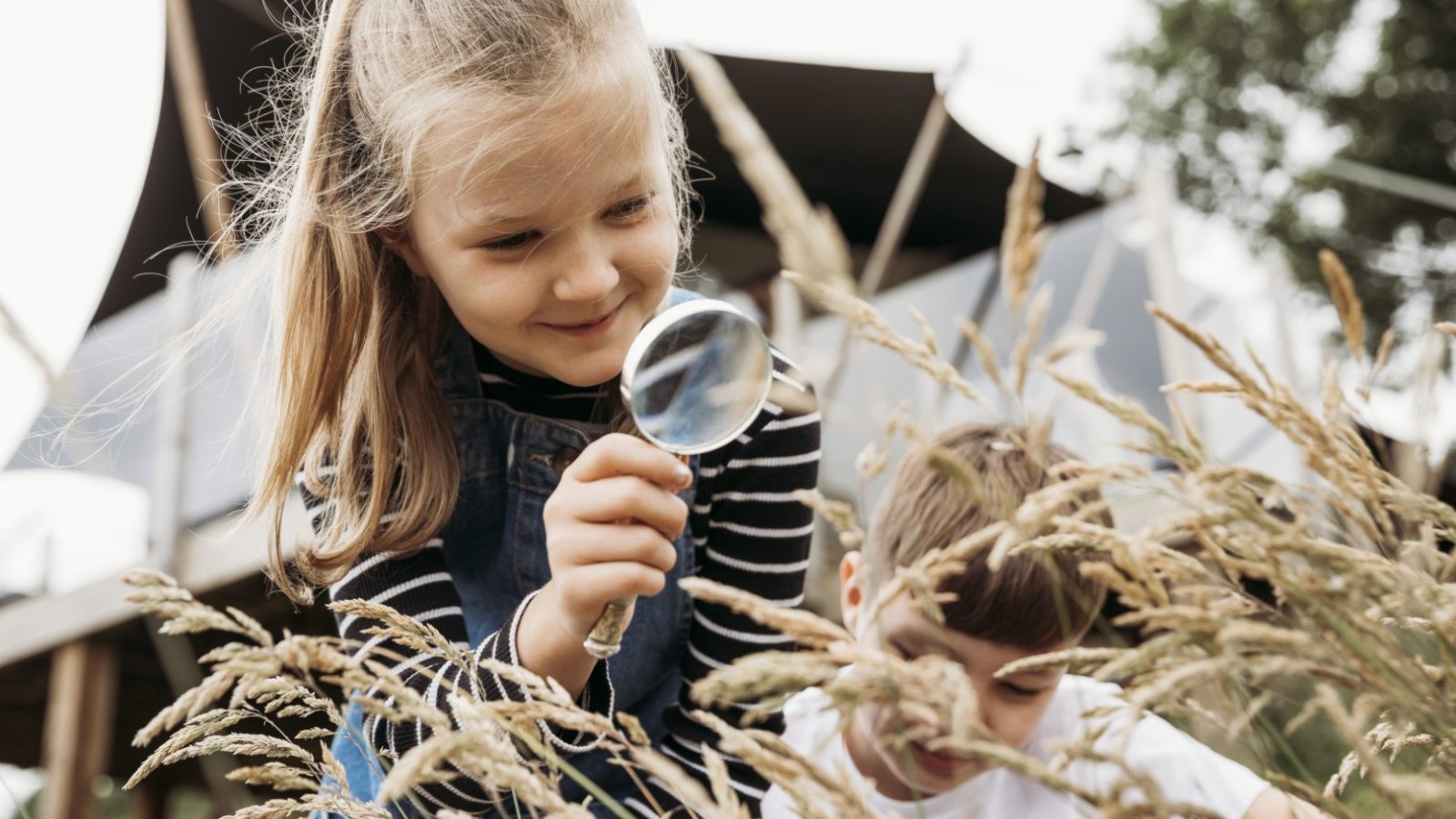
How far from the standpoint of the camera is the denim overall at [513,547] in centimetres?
154

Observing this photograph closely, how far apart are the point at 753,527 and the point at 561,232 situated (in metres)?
0.49

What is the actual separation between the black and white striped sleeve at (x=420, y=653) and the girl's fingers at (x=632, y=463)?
0.24 meters

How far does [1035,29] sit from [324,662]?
527 inches

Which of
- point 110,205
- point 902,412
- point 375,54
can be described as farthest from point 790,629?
point 110,205

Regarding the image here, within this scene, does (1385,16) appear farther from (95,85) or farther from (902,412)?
(902,412)

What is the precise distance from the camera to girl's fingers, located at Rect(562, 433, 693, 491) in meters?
0.94

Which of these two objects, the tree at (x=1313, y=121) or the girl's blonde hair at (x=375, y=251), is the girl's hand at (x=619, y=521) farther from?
the tree at (x=1313, y=121)

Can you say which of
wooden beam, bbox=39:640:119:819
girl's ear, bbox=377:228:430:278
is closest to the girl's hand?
girl's ear, bbox=377:228:430:278

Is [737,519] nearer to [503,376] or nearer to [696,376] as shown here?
[503,376]

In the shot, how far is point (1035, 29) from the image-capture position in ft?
42.7

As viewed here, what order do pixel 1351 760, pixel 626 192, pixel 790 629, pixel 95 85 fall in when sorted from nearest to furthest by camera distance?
pixel 790 629, pixel 1351 760, pixel 626 192, pixel 95 85

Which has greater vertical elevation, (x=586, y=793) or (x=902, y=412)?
(x=902, y=412)

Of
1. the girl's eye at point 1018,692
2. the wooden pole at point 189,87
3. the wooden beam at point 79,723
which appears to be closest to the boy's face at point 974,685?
the girl's eye at point 1018,692

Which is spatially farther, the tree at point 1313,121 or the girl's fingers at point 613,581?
the tree at point 1313,121
